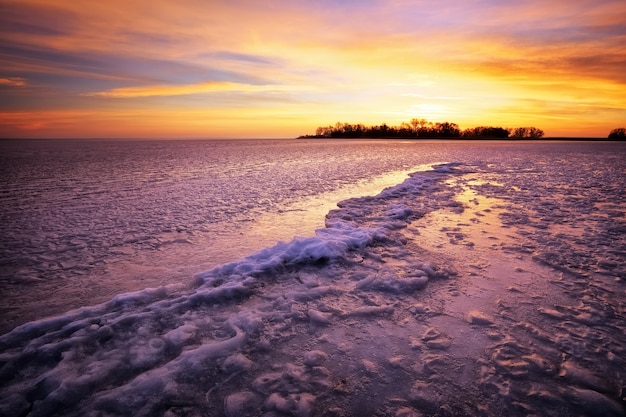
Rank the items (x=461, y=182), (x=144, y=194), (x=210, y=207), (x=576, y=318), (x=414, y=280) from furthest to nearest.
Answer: (x=461, y=182) < (x=144, y=194) < (x=210, y=207) < (x=414, y=280) < (x=576, y=318)

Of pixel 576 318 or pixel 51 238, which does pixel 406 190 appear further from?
pixel 51 238

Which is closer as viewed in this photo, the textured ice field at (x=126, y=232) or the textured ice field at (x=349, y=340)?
the textured ice field at (x=349, y=340)

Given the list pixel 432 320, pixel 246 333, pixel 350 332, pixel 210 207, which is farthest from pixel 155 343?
pixel 210 207

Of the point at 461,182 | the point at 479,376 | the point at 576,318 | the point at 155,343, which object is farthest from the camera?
the point at 461,182

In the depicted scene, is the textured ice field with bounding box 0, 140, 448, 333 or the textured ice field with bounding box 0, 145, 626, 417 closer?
the textured ice field with bounding box 0, 145, 626, 417

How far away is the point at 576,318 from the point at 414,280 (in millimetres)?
1660

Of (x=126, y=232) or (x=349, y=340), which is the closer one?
(x=349, y=340)

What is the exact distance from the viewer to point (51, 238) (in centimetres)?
599

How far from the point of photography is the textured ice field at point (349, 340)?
222 cm

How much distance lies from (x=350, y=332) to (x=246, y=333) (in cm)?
104

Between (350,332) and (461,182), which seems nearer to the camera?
(350,332)

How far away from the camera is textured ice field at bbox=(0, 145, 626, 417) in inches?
87.3

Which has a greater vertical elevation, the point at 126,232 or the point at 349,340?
the point at 126,232

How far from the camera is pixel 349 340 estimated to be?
291 cm
